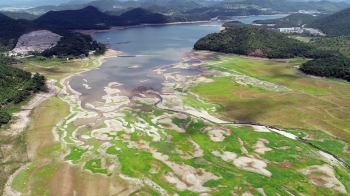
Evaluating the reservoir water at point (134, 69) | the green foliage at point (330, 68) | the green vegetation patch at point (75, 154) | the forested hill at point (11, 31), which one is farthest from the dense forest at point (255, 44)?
the green vegetation patch at point (75, 154)

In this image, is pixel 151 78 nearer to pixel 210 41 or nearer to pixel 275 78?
pixel 275 78

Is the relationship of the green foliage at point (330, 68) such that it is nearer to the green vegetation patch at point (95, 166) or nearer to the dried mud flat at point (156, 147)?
the dried mud flat at point (156, 147)

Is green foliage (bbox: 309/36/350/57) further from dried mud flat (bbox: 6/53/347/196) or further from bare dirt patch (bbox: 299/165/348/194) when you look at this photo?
bare dirt patch (bbox: 299/165/348/194)

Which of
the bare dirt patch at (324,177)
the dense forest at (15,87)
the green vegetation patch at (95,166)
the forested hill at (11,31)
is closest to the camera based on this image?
the bare dirt patch at (324,177)

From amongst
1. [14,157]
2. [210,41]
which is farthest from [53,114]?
[210,41]

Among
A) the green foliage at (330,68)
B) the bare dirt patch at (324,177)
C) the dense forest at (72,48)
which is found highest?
the dense forest at (72,48)

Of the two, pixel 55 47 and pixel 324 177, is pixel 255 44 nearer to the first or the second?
pixel 55 47

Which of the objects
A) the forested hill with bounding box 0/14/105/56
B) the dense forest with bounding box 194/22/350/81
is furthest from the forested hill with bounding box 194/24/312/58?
the forested hill with bounding box 0/14/105/56
